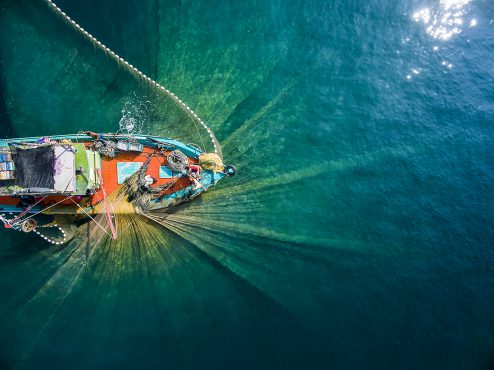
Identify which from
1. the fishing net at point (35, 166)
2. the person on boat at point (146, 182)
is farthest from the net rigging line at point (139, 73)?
the fishing net at point (35, 166)

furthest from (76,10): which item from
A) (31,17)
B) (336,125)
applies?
(336,125)

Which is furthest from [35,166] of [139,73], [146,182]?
[139,73]

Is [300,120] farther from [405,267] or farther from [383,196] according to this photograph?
[405,267]

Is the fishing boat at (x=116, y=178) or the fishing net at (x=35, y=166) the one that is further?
the fishing boat at (x=116, y=178)

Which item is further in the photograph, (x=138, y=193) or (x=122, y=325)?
(x=122, y=325)

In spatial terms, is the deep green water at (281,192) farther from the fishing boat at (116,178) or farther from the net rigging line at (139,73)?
the fishing boat at (116,178)

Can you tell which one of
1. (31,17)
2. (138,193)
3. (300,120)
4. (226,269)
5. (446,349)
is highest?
(31,17)

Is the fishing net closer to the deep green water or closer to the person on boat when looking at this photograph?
the person on boat
